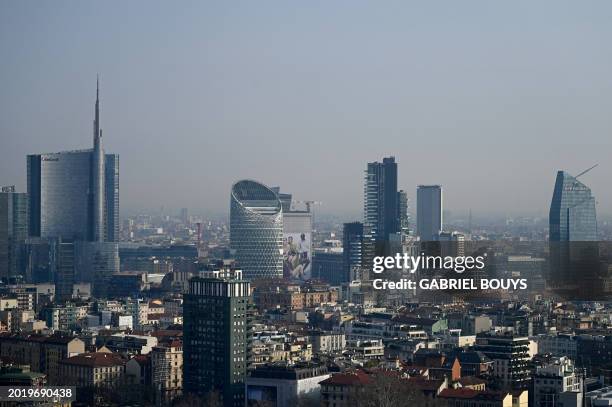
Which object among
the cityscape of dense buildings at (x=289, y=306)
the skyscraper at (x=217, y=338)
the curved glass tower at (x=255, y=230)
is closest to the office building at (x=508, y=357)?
the cityscape of dense buildings at (x=289, y=306)

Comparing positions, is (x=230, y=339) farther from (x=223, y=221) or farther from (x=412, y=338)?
(x=223, y=221)

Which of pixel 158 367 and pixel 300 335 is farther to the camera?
pixel 300 335

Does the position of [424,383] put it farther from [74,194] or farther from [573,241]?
[74,194]

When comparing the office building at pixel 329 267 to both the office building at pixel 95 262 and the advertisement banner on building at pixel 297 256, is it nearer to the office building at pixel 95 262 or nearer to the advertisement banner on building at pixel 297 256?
the advertisement banner on building at pixel 297 256

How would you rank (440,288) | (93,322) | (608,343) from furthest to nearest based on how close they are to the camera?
(440,288)
(93,322)
(608,343)

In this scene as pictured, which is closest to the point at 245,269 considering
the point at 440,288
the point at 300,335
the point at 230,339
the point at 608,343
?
the point at 440,288

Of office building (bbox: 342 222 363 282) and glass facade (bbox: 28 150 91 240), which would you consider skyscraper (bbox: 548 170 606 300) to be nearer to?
office building (bbox: 342 222 363 282)

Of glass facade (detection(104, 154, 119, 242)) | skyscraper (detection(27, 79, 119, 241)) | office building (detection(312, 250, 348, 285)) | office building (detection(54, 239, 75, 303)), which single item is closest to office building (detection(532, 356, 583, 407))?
office building (detection(54, 239, 75, 303))
